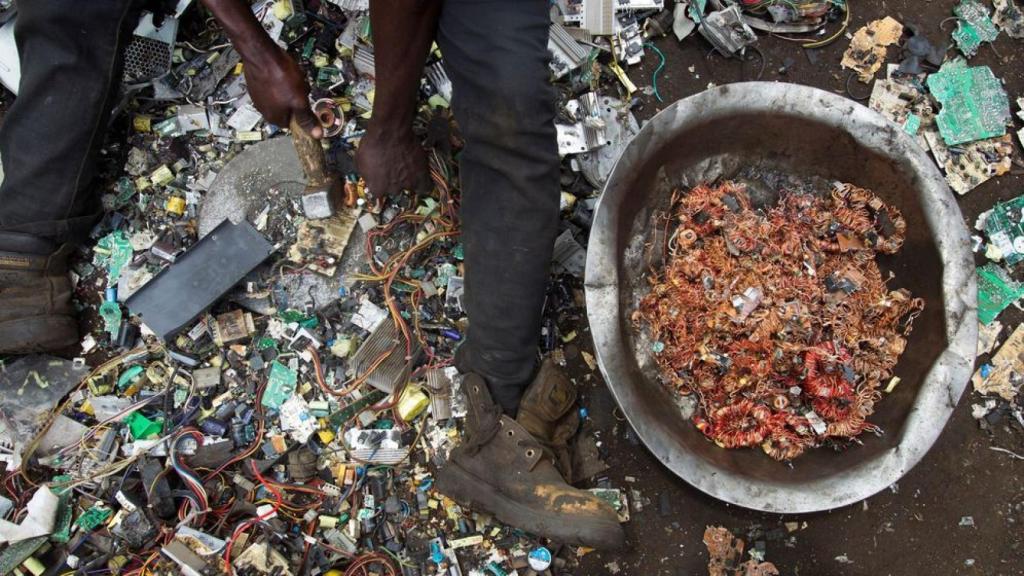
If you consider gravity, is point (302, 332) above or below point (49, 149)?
below

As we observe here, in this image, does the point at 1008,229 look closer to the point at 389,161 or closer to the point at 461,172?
the point at 461,172

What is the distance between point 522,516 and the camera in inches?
90.7

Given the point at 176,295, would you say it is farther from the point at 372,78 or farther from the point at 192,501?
the point at 372,78

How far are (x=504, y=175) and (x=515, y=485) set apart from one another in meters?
1.08

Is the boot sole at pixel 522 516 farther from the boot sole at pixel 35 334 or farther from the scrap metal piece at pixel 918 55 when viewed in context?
the scrap metal piece at pixel 918 55

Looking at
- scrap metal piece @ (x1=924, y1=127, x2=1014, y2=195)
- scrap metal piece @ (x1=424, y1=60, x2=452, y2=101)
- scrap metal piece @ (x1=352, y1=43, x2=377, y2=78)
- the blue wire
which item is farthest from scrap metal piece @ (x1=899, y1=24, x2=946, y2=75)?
scrap metal piece @ (x1=352, y1=43, x2=377, y2=78)

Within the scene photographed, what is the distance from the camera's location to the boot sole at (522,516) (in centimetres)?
227

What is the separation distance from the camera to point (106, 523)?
266cm

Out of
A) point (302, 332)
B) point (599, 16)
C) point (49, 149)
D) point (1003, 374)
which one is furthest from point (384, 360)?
point (1003, 374)

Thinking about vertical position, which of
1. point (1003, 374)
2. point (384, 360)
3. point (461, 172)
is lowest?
point (1003, 374)

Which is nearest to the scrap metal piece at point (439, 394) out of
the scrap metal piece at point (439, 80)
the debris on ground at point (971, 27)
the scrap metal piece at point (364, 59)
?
the scrap metal piece at point (439, 80)

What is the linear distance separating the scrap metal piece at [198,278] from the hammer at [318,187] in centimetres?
25

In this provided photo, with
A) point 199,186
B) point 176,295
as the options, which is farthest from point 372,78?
point 176,295

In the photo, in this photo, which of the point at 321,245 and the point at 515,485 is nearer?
the point at 515,485
